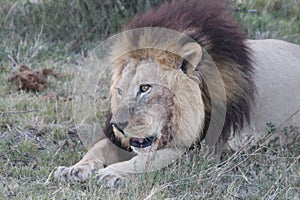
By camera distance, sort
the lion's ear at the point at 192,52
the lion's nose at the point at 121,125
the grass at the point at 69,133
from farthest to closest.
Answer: the lion's ear at the point at 192,52
the grass at the point at 69,133
the lion's nose at the point at 121,125

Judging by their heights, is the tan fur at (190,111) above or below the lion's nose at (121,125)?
below

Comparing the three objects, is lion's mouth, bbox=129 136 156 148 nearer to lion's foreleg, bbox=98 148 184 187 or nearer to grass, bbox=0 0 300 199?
lion's foreleg, bbox=98 148 184 187

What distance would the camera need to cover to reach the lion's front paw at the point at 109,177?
3578mm

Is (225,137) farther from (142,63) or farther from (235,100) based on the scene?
(142,63)

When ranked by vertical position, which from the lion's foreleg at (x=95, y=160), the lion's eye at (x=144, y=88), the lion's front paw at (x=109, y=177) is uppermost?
the lion's eye at (x=144, y=88)

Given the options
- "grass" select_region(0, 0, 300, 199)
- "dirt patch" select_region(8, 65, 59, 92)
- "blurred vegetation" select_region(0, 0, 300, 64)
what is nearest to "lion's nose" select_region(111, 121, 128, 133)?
"grass" select_region(0, 0, 300, 199)

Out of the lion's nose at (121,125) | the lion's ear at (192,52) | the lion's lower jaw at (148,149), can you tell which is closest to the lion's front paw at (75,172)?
the lion's lower jaw at (148,149)

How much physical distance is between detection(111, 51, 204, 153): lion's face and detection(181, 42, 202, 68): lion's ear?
3.2 inches

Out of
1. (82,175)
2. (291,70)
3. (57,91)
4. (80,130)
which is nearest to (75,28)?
(57,91)

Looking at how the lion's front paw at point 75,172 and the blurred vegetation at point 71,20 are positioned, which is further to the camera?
the blurred vegetation at point 71,20

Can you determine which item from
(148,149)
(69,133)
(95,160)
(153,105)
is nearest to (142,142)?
(148,149)

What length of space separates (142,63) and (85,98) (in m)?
1.63

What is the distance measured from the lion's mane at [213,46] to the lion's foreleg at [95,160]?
0.28 ft

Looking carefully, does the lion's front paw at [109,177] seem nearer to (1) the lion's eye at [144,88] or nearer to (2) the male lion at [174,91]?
(2) the male lion at [174,91]
